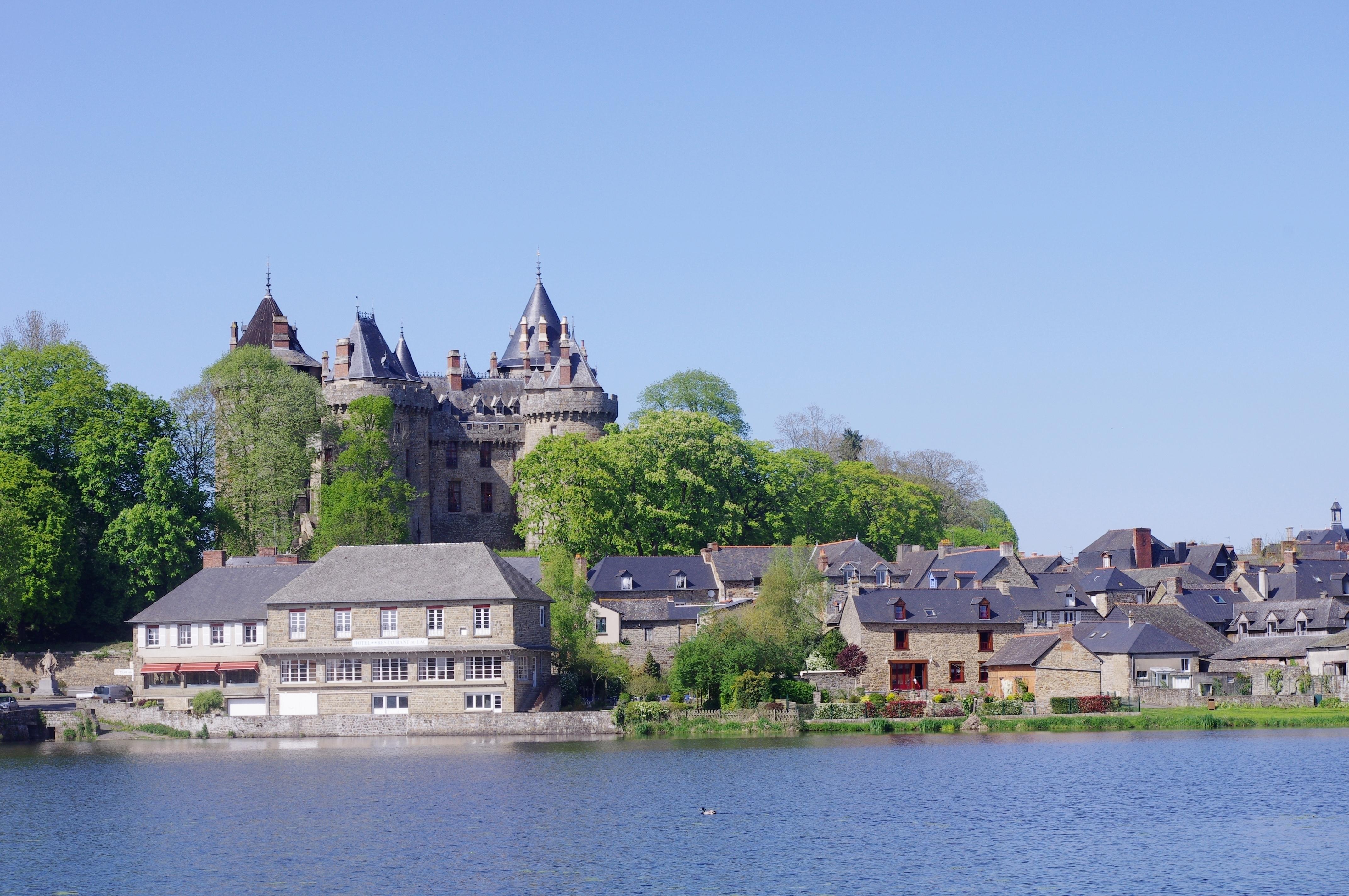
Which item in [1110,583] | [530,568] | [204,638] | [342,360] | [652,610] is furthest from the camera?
[342,360]

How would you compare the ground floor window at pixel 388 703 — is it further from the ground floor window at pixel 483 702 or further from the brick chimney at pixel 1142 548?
the brick chimney at pixel 1142 548

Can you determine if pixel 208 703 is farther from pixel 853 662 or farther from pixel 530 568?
pixel 853 662

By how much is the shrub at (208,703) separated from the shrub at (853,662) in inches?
883

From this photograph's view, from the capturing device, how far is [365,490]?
81375 millimetres

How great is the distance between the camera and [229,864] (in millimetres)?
30938

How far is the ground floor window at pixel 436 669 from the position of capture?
5572cm

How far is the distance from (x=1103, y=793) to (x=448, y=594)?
84.2 feet

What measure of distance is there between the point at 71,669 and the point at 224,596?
886cm

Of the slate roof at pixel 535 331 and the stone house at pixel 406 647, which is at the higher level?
the slate roof at pixel 535 331

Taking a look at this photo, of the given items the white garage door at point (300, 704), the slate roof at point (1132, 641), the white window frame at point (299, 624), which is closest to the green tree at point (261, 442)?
the white window frame at point (299, 624)

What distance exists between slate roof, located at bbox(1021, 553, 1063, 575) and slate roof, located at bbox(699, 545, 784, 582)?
55.0ft

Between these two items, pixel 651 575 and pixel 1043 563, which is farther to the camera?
pixel 1043 563

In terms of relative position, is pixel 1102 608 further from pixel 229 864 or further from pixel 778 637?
pixel 229 864

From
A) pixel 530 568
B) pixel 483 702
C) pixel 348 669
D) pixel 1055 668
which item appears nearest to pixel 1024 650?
pixel 1055 668
